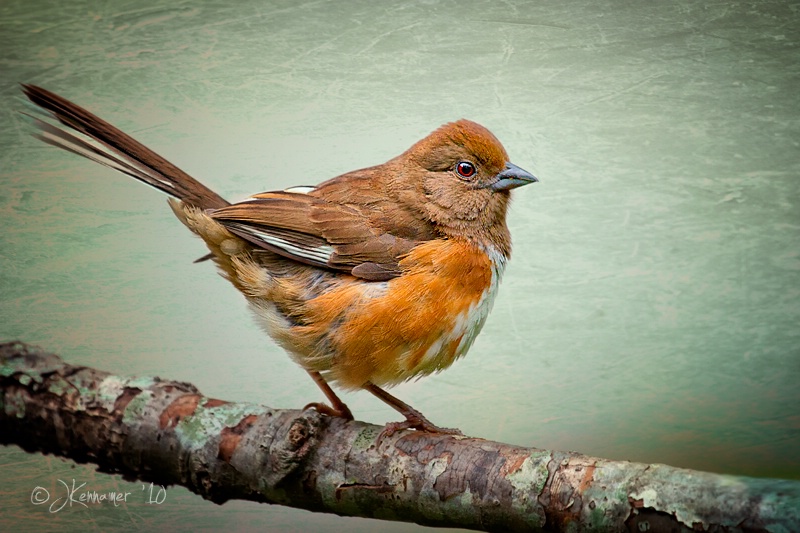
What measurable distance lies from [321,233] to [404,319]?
43cm

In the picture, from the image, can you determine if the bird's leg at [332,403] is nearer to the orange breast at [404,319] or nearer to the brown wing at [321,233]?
the orange breast at [404,319]

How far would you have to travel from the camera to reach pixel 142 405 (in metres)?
2.73

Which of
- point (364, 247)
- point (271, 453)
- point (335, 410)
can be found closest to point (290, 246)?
point (364, 247)

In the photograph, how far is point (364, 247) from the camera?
9.79ft

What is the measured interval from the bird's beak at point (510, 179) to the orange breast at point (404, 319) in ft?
0.97

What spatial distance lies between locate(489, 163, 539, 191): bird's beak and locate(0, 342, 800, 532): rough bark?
2.99 ft

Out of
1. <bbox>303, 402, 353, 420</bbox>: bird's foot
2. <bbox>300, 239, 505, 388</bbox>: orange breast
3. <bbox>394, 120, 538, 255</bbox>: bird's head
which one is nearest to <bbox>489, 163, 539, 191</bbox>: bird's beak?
<bbox>394, 120, 538, 255</bbox>: bird's head

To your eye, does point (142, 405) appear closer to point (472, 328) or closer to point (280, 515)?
point (472, 328)

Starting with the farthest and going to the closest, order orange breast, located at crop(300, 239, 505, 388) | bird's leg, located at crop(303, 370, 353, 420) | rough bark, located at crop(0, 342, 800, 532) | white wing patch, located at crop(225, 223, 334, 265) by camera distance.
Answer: bird's leg, located at crop(303, 370, 353, 420) < white wing patch, located at crop(225, 223, 334, 265) < orange breast, located at crop(300, 239, 505, 388) < rough bark, located at crop(0, 342, 800, 532)

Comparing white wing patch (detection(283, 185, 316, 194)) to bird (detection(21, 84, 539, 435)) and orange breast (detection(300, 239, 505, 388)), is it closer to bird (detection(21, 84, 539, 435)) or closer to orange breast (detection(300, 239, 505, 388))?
bird (detection(21, 84, 539, 435))

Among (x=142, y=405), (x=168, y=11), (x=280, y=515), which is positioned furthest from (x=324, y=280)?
(x=168, y=11)

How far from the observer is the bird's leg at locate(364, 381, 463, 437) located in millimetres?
2693

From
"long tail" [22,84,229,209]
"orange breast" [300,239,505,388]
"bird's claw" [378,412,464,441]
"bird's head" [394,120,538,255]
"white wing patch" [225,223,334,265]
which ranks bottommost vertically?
"bird's claw" [378,412,464,441]

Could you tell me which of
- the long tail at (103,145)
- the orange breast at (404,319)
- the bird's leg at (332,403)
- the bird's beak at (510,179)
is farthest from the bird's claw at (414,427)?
the long tail at (103,145)
